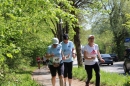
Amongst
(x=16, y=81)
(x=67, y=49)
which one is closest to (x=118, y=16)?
(x=16, y=81)

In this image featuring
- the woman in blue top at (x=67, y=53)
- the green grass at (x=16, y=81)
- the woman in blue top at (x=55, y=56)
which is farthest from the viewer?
the green grass at (x=16, y=81)

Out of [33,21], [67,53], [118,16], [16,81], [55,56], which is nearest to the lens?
[55,56]

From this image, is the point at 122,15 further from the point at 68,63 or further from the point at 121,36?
the point at 68,63

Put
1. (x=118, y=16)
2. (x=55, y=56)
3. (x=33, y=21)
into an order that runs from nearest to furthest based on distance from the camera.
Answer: (x=55, y=56) → (x=33, y=21) → (x=118, y=16)

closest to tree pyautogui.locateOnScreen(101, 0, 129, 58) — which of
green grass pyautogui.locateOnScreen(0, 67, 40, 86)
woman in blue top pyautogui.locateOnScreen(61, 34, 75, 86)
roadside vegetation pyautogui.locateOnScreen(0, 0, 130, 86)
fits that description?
roadside vegetation pyautogui.locateOnScreen(0, 0, 130, 86)

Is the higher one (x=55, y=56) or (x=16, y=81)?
(x=55, y=56)

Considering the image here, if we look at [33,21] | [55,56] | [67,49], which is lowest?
[55,56]

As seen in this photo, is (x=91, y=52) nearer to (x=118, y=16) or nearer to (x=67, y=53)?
(x=67, y=53)

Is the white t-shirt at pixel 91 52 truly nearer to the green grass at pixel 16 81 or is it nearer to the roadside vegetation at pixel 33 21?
the roadside vegetation at pixel 33 21

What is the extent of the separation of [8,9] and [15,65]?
1935cm

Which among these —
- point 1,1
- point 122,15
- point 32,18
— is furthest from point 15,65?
point 122,15

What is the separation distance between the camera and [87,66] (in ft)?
30.3

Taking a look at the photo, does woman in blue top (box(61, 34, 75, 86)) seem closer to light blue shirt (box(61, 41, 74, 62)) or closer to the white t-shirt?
light blue shirt (box(61, 41, 74, 62))

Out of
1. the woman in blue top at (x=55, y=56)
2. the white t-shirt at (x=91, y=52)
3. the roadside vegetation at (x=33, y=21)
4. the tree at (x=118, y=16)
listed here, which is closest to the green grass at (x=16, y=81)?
the roadside vegetation at (x=33, y=21)
